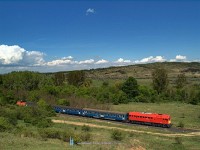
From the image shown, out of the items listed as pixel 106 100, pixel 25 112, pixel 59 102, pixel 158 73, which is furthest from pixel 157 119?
pixel 158 73

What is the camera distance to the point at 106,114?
6925 cm

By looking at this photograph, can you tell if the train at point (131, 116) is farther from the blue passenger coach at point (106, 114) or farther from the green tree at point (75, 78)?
the green tree at point (75, 78)

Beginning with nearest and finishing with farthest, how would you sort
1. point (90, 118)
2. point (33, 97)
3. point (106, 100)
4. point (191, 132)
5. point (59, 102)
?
point (191, 132) → point (90, 118) → point (59, 102) → point (33, 97) → point (106, 100)

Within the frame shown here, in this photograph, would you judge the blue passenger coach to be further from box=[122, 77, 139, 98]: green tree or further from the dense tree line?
box=[122, 77, 139, 98]: green tree

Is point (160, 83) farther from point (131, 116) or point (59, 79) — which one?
point (131, 116)

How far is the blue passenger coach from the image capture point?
218 feet

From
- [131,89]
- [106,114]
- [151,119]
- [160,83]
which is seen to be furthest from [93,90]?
[151,119]

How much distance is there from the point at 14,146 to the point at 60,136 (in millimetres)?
10825

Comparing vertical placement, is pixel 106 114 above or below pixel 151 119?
above

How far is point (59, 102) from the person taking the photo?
298 ft

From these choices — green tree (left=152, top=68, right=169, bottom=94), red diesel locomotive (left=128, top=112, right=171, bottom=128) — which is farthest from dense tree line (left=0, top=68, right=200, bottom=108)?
red diesel locomotive (left=128, top=112, right=171, bottom=128)

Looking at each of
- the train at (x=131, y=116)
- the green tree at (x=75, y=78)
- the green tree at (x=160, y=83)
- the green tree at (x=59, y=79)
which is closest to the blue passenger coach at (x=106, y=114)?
the train at (x=131, y=116)

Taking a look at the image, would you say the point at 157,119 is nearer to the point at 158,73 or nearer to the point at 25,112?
the point at 25,112

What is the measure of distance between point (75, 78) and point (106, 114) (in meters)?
63.7
